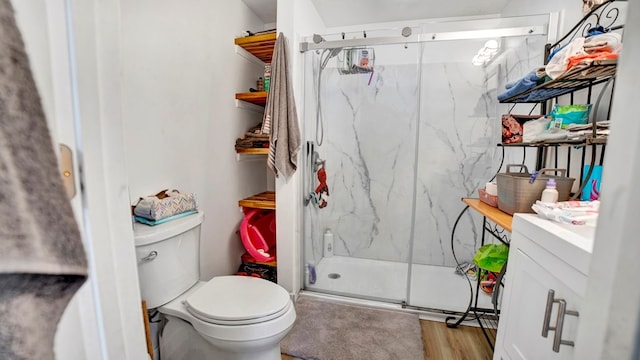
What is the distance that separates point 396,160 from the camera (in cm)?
238

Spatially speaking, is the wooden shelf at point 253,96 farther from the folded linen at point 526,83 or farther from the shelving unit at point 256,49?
the folded linen at point 526,83

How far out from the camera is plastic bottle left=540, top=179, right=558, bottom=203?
1.06 metres

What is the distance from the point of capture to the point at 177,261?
1249 mm

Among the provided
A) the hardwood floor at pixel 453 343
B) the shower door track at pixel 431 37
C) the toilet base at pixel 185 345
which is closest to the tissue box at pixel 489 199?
the hardwood floor at pixel 453 343

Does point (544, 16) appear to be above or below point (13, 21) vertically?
above

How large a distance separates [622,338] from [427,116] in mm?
2234

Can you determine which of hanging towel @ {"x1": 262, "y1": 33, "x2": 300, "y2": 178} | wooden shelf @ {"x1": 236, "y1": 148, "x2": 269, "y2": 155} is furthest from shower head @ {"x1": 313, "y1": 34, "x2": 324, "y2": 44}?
wooden shelf @ {"x1": 236, "y1": 148, "x2": 269, "y2": 155}

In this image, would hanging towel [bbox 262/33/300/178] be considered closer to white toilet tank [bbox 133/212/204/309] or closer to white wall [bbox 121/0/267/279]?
white wall [bbox 121/0/267/279]

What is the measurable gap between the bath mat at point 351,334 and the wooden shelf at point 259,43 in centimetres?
187

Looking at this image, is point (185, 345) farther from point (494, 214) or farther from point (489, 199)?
point (489, 199)

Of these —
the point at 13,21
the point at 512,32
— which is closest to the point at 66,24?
the point at 13,21

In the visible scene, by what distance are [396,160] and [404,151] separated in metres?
0.11

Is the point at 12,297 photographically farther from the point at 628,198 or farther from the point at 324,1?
the point at 324,1

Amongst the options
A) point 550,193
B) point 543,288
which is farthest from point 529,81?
point 543,288
